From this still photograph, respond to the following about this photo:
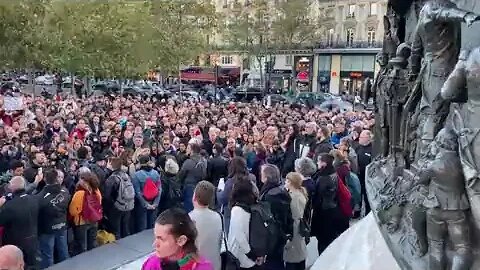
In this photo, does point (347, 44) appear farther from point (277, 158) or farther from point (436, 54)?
point (436, 54)

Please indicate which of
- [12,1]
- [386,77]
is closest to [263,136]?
[386,77]

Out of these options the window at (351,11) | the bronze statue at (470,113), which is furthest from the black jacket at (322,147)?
the window at (351,11)

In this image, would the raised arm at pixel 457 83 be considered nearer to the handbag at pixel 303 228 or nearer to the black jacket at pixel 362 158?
the handbag at pixel 303 228

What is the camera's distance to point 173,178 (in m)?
10.5

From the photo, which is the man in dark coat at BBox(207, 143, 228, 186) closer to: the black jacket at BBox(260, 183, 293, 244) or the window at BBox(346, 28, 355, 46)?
the black jacket at BBox(260, 183, 293, 244)

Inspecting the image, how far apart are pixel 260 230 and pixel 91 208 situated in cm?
308

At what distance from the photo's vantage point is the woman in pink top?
4129 mm

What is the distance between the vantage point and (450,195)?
502cm

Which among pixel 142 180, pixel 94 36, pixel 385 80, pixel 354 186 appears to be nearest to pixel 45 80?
pixel 94 36

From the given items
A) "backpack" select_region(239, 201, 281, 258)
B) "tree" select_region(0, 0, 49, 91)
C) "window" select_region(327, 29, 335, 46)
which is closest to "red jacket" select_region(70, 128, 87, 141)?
"backpack" select_region(239, 201, 281, 258)

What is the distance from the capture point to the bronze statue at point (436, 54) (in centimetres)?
550

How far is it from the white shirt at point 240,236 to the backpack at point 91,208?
272cm

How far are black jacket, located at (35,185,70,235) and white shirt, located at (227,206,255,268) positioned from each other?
268 centimetres

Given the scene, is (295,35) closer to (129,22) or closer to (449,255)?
(129,22)
